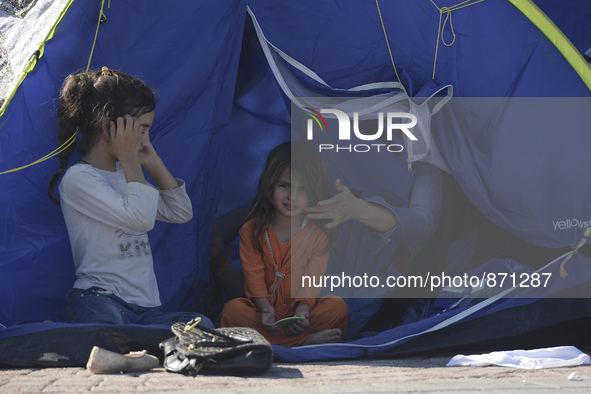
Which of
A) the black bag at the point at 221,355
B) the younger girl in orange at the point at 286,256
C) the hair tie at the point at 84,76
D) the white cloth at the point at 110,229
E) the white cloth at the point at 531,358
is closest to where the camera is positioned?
the black bag at the point at 221,355

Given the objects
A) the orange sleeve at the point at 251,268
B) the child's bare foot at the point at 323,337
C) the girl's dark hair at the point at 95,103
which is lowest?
the child's bare foot at the point at 323,337

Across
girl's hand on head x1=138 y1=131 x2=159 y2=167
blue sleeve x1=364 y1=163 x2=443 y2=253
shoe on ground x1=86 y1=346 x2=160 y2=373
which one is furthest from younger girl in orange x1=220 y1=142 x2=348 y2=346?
shoe on ground x1=86 y1=346 x2=160 y2=373

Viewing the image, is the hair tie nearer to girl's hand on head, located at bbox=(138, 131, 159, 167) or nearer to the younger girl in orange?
A: girl's hand on head, located at bbox=(138, 131, 159, 167)

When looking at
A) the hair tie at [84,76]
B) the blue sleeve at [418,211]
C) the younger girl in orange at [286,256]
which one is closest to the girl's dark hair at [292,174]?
the younger girl in orange at [286,256]

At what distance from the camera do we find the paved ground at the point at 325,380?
5.57 ft

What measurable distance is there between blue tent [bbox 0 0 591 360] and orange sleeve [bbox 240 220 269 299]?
228 millimetres

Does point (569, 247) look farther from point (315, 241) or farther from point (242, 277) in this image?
point (242, 277)

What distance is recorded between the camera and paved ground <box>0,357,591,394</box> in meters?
1.70

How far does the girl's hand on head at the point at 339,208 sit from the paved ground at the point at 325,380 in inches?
25.6

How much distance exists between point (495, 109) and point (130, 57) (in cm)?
130

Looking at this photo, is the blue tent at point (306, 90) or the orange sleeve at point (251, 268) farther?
the orange sleeve at point (251, 268)

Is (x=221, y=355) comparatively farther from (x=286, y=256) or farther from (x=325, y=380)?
(x=286, y=256)

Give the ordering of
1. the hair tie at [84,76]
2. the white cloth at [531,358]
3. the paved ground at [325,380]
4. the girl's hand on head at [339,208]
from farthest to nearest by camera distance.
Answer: the girl's hand on head at [339,208] < the hair tie at [84,76] < the white cloth at [531,358] < the paved ground at [325,380]

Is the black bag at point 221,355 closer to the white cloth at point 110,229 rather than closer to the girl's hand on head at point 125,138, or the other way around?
the white cloth at point 110,229
